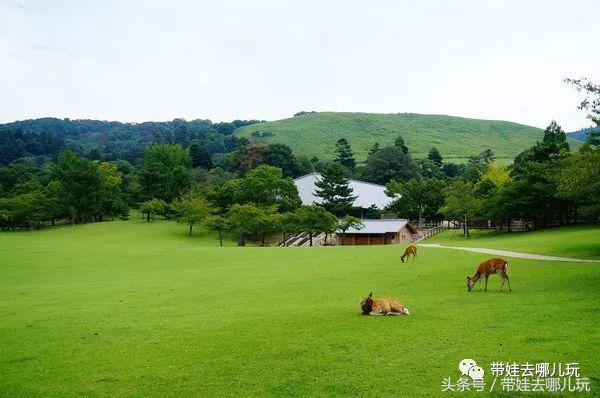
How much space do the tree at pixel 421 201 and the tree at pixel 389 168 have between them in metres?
28.8

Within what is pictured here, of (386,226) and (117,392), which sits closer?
(117,392)

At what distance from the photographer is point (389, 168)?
374ft

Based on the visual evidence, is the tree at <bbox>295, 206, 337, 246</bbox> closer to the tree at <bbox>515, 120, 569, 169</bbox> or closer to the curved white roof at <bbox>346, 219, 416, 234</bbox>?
the curved white roof at <bbox>346, 219, 416, 234</bbox>

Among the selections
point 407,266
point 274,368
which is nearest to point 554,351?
point 274,368

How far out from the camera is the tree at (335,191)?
80.2 m

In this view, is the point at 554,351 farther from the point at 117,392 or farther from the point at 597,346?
the point at 117,392

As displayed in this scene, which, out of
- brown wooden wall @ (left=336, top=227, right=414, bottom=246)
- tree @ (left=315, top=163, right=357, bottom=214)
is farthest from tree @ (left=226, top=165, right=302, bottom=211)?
brown wooden wall @ (left=336, top=227, right=414, bottom=246)

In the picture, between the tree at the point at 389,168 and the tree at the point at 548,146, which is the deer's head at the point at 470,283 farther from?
the tree at the point at 389,168

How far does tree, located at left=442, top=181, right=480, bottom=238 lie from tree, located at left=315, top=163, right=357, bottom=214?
1697 cm

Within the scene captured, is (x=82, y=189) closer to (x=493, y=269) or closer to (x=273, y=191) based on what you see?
(x=273, y=191)

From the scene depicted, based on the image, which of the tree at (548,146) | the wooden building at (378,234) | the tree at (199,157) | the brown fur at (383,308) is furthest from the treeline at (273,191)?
the brown fur at (383,308)

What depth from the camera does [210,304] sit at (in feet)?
56.0

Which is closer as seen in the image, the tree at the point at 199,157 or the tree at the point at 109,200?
the tree at the point at 109,200

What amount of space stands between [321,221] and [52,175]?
6078cm
